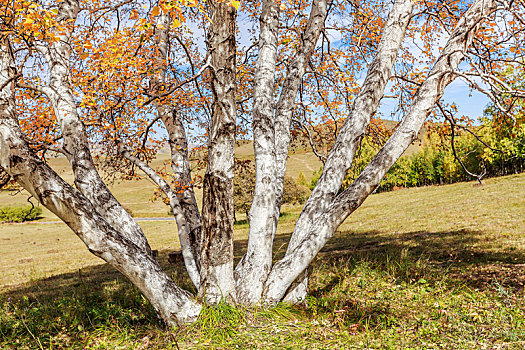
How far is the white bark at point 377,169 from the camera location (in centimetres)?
411

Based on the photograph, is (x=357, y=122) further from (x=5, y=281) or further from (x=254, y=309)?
(x=5, y=281)

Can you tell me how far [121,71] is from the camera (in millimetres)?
5961

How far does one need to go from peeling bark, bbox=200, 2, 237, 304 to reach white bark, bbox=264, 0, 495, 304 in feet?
2.26

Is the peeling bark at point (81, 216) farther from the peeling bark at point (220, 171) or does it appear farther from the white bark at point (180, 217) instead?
the white bark at point (180, 217)

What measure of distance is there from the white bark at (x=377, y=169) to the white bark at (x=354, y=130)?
0.18 metres

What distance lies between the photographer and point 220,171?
386 cm

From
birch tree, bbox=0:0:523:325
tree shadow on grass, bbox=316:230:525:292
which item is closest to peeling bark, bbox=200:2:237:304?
birch tree, bbox=0:0:523:325

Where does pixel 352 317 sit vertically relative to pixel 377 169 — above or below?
below

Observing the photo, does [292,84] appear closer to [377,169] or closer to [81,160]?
[377,169]

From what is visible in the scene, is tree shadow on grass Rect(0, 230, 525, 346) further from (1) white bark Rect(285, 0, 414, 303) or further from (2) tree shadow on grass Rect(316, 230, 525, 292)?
(1) white bark Rect(285, 0, 414, 303)

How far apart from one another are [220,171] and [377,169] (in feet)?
6.53

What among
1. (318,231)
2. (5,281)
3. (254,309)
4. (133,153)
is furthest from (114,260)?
(5,281)

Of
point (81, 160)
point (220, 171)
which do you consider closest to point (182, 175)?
point (81, 160)

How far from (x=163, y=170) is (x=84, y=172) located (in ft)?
9.05
